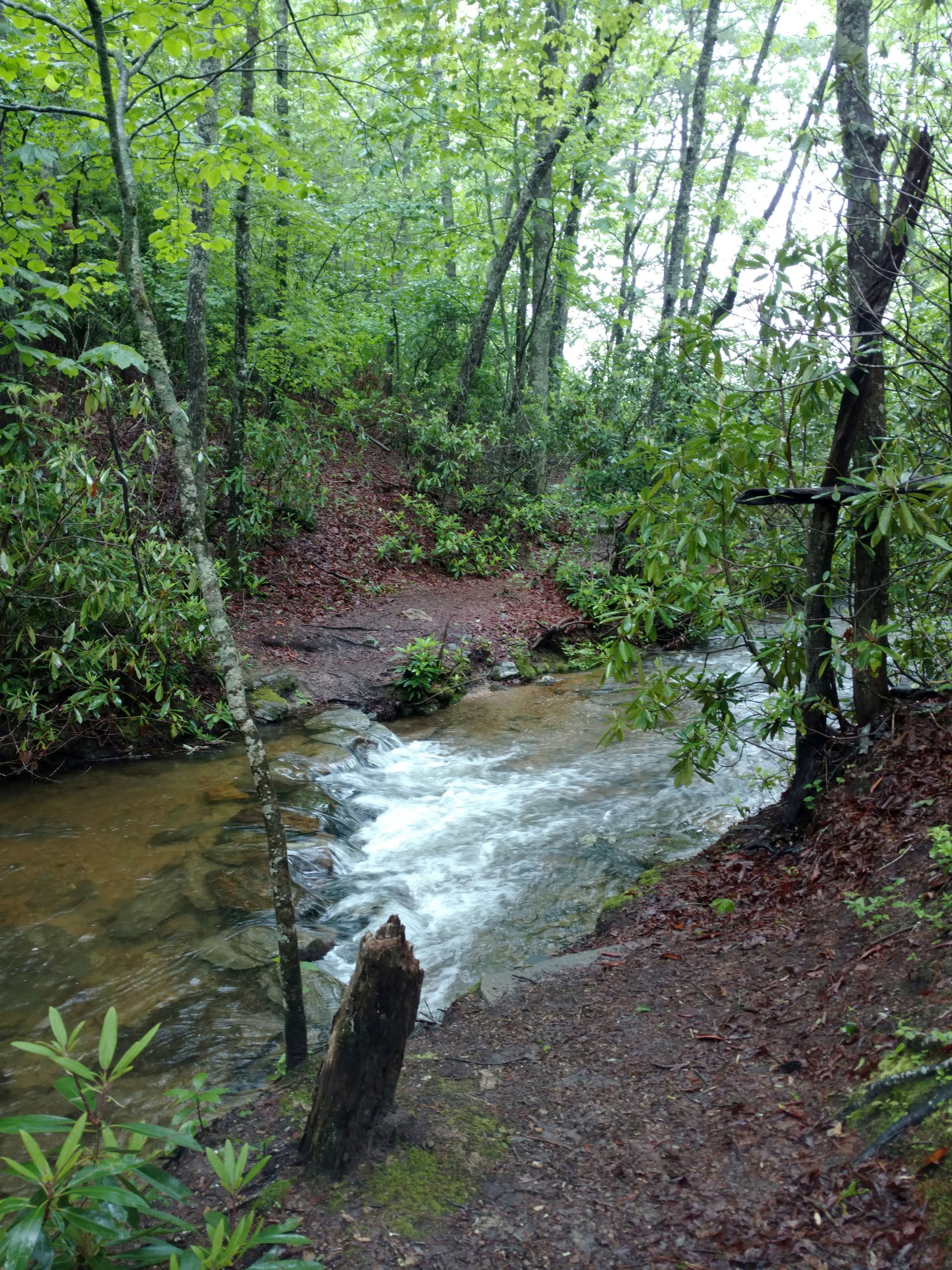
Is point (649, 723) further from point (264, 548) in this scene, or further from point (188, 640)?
point (264, 548)

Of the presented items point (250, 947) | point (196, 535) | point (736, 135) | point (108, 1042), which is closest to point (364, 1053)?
point (108, 1042)

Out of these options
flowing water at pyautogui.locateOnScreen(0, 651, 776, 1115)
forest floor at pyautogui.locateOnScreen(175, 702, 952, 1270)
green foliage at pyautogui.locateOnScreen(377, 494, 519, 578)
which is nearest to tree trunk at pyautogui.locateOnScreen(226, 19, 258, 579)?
green foliage at pyautogui.locateOnScreen(377, 494, 519, 578)

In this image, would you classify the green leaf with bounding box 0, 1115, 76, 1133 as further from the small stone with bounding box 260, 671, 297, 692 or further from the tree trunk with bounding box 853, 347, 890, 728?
the small stone with bounding box 260, 671, 297, 692

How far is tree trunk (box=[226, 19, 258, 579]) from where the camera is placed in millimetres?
10008

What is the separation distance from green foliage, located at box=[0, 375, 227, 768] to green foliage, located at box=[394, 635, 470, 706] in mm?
3013

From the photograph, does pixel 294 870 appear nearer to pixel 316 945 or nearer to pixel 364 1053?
pixel 316 945

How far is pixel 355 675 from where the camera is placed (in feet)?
34.7

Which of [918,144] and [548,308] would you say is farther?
[548,308]

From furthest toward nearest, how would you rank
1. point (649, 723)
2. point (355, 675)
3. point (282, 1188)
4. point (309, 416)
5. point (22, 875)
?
point (309, 416), point (355, 675), point (22, 875), point (649, 723), point (282, 1188)

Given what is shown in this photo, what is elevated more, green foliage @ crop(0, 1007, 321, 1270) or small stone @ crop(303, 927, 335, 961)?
green foliage @ crop(0, 1007, 321, 1270)

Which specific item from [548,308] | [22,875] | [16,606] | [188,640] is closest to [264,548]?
[188,640]

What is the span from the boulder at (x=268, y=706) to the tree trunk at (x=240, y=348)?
2.64 metres

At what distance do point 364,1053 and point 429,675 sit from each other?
26.7ft

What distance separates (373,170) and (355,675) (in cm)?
727
